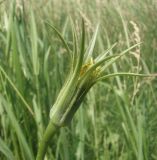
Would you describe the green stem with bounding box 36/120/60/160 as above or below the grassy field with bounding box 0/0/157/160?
above

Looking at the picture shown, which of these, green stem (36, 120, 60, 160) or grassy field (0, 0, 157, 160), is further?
grassy field (0, 0, 157, 160)

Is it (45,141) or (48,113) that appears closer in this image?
(45,141)

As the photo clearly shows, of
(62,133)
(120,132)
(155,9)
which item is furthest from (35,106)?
(155,9)

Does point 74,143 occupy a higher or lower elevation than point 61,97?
lower

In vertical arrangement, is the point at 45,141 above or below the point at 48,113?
above

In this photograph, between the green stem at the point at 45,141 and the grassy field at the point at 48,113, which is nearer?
the green stem at the point at 45,141

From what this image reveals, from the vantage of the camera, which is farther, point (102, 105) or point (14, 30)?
point (102, 105)

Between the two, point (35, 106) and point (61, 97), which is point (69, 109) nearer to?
point (61, 97)

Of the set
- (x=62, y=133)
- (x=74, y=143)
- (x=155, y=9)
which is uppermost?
(x=62, y=133)

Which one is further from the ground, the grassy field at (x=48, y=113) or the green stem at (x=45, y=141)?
the green stem at (x=45, y=141)

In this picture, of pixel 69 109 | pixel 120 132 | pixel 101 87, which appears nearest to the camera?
pixel 69 109

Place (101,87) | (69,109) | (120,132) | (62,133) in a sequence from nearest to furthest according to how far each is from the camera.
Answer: (69,109) < (62,133) < (120,132) < (101,87)
